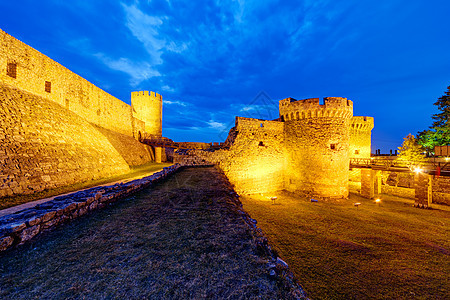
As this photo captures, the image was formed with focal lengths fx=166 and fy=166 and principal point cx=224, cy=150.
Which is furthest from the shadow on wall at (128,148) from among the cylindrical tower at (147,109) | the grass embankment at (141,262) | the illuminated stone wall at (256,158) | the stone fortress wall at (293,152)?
the grass embankment at (141,262)

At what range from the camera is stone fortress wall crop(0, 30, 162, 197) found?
694 cm

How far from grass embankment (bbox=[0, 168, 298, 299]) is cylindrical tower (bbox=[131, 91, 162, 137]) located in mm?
25422

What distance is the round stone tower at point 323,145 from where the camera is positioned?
530 inches

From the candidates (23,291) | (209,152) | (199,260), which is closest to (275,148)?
(209,152)

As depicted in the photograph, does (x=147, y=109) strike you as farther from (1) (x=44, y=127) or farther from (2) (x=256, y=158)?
(2) (x=256, y=158)

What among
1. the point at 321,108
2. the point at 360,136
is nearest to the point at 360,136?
the point at 360,136

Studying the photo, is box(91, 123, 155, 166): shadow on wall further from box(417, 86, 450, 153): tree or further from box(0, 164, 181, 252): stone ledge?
box(417, 86, 450, 153): tree

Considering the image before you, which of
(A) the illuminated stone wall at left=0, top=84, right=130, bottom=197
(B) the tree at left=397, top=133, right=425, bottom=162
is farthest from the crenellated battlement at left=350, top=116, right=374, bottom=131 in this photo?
(A) the illuminated stone wall at left=0, top=84, right=130, bottom=197

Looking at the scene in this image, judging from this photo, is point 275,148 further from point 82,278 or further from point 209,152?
point 82,278

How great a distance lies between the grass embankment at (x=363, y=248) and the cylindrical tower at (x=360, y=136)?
1066cm

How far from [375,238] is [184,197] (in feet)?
27.6

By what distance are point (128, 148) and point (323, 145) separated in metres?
18.5

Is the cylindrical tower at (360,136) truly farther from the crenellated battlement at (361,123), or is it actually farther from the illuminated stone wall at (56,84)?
the illuminated stone wall at (56,84)

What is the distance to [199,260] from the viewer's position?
2143 millimetres
